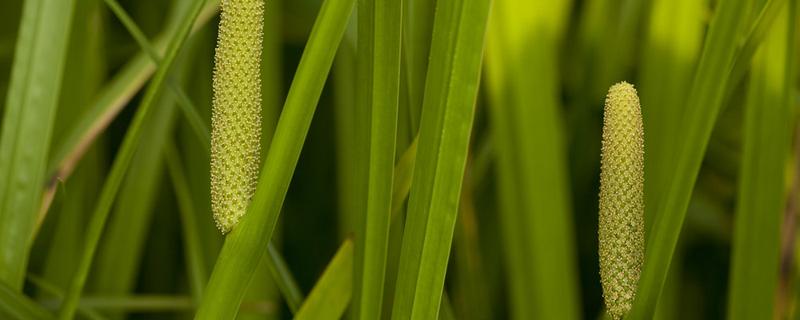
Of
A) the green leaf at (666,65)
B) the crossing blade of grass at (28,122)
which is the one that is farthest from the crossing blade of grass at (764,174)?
the crossing blade of grass at (28,122)

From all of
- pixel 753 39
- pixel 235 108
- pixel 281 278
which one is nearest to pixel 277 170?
pixel 235 108

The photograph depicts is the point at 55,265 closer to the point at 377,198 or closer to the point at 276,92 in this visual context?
the point at 276,92

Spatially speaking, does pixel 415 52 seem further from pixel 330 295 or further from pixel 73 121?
pixel 73 121

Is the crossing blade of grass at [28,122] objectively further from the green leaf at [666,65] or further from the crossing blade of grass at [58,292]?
the green leaf at [666,65]

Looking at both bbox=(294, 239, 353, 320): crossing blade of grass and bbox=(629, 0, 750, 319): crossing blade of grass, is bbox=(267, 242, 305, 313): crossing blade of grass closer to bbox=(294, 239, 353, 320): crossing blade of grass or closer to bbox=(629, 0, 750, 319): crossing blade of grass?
bbox=(294, 239, 353, 320): crossing blade of grass

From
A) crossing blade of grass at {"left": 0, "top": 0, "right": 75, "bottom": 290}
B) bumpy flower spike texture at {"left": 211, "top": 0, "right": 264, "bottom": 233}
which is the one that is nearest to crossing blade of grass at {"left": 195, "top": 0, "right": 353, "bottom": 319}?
bumpy flower spike texture at {"left": 211, "top": 0, "right": 264, "bottom": 233}

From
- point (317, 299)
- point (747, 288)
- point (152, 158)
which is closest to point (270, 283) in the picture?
point (152, 158)

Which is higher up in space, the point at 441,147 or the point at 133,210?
the point at 441,147
